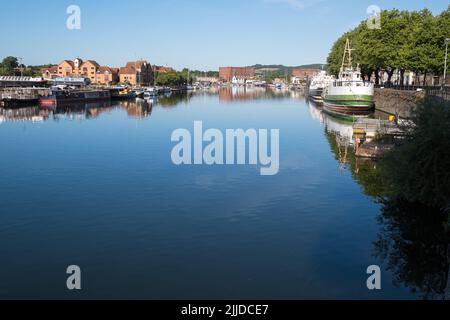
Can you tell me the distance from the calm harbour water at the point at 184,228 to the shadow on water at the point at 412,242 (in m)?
0.46

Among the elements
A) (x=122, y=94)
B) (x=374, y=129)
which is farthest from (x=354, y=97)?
(x=122, y=94)

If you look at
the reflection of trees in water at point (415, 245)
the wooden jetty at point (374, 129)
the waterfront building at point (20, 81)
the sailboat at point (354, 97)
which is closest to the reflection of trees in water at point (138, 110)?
the sailboat at point (354, 97)

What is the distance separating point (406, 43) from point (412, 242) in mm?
64103

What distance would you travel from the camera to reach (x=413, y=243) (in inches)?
794

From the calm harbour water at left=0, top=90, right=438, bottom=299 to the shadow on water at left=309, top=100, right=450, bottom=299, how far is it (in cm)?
46

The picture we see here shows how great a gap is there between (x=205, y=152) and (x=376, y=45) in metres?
54.8

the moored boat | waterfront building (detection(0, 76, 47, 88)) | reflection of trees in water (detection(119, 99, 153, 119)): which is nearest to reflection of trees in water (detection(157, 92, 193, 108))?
reflection of trees in water (detection(119, 99, 153, 119))

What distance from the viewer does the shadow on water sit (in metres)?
16.6

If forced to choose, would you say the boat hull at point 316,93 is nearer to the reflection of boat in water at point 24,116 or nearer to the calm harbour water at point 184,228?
the reflection of boat in water at point 24,116

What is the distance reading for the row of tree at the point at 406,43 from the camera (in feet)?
231

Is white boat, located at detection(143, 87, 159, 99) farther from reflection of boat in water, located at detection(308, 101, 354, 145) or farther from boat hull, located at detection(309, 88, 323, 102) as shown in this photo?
reflection of boat in water, located at detection(308, 101, 354, 145)

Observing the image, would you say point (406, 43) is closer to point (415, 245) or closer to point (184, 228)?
point (415, 245)

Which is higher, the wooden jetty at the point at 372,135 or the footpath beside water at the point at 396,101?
the footpath beside water at the point at 396,101

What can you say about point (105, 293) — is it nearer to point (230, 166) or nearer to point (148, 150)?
point (230, 166)
